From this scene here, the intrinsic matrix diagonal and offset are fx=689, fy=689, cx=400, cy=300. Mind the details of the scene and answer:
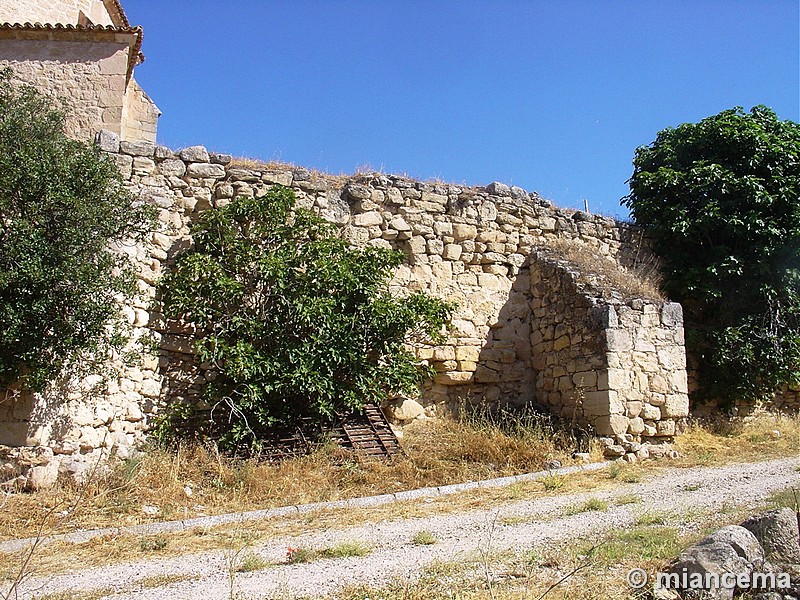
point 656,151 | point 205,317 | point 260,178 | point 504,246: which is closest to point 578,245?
point 504,246

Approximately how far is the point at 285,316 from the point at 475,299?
3.20m

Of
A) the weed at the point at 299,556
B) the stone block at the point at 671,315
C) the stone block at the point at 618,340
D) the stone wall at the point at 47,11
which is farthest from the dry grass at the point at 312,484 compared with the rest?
the stone wall at the point at 47,11

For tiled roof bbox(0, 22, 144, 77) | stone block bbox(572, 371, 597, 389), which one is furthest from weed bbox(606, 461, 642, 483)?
tiled roof bbox(0, 22, 144, 77)

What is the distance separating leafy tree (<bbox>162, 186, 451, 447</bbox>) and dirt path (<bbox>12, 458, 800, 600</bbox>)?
98.6 inches

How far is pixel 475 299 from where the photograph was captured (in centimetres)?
1014

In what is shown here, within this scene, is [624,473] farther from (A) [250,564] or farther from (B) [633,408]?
(A) [250,564]

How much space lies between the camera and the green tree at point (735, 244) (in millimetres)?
10492

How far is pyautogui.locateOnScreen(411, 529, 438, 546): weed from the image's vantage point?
4.93 meters

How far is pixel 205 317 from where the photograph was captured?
7902mm

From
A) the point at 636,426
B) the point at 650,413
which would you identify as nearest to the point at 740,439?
the point at 650,413

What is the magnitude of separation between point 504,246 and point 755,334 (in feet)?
13.4

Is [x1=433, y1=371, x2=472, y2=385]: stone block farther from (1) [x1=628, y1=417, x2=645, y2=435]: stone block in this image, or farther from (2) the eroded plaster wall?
(2) the eroded plaster wall

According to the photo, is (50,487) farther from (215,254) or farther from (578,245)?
(578,245)

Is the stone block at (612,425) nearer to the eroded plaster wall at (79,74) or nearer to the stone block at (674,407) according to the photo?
the stone block at (674,407)
